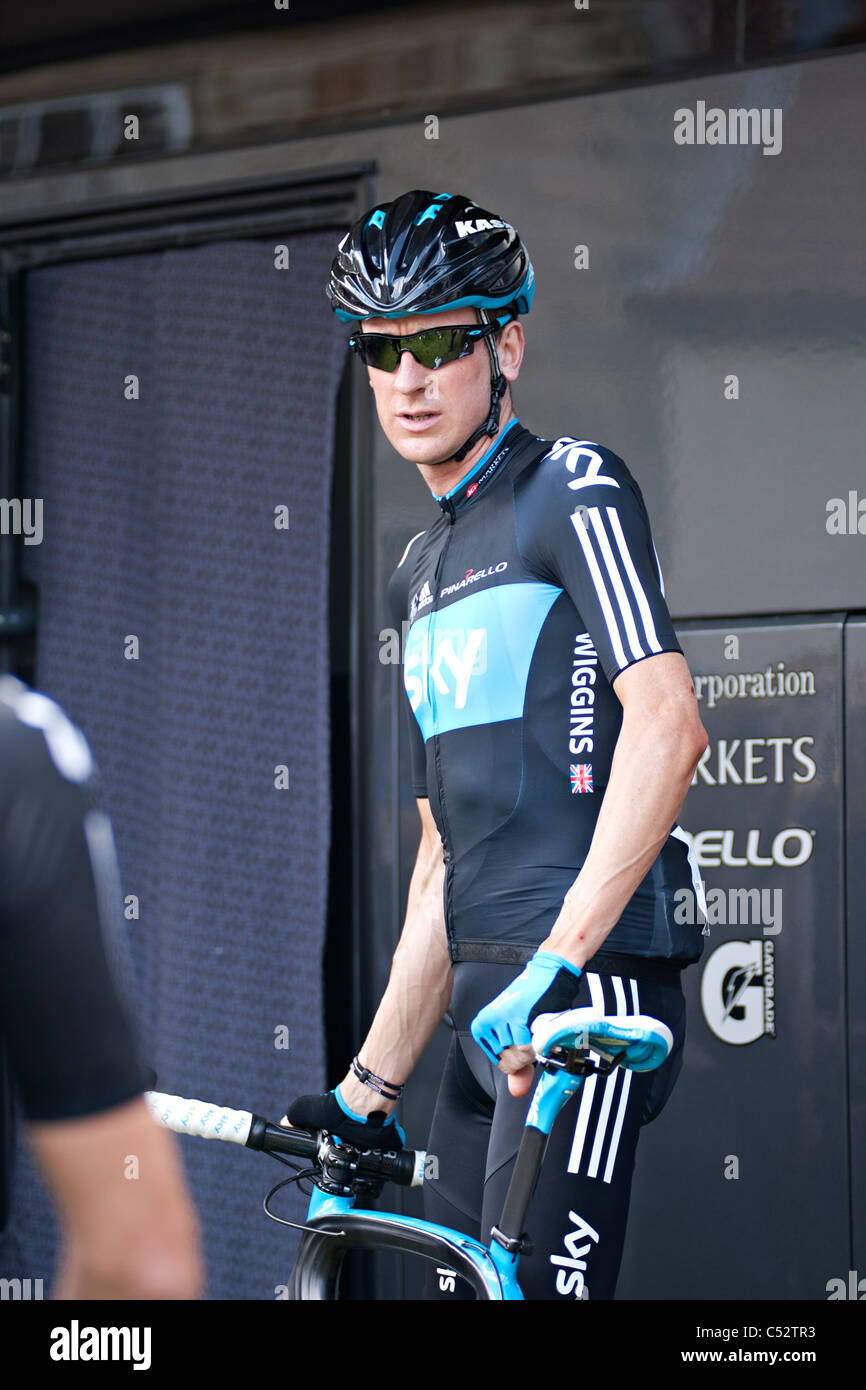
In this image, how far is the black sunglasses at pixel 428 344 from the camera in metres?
2.50

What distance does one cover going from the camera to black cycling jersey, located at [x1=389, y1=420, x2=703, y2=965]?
2244mm

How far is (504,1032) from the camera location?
6.61 feet

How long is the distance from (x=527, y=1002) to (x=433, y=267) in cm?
114

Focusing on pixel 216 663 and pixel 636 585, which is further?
pixel 216 663

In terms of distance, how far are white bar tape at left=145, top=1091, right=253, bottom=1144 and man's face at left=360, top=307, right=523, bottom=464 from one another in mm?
1002

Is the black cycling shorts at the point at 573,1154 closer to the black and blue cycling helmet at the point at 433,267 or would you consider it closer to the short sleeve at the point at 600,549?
A: the short sleeve at the point at 600,549

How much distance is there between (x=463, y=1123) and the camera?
242cm

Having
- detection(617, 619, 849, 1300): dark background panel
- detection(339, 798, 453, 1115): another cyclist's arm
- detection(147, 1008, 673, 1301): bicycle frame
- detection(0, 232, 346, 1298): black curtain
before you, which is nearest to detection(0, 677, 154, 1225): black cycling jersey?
detection(147, 1008, 673, 1301): bicycle frame

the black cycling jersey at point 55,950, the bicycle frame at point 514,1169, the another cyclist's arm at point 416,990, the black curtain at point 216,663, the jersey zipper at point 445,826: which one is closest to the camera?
the black cycling jersey at point 55,950

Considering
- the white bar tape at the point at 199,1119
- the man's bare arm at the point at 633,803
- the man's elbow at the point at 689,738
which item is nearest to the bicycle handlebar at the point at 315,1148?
the white bar tape at the point at 199,1119

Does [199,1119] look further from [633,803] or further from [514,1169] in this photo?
[633,803]

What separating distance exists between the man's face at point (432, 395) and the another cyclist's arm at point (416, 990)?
0.58 meters

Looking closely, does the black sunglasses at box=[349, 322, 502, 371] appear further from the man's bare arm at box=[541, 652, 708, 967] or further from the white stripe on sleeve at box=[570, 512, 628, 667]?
the man's bare arm at box=[541, 652, 708, 967]

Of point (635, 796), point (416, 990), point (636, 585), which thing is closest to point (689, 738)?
point (635, 796)
